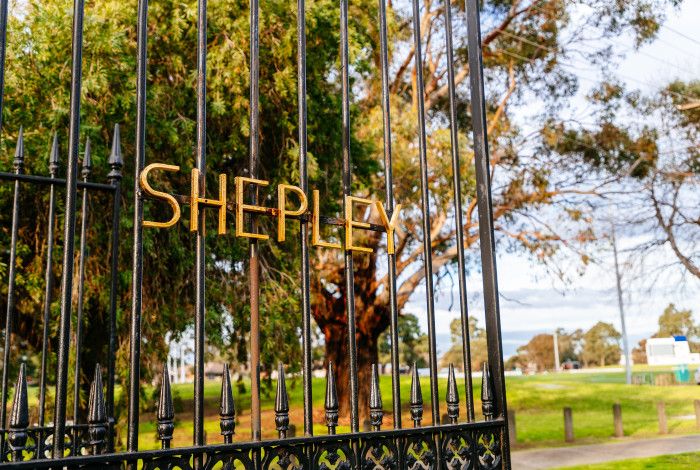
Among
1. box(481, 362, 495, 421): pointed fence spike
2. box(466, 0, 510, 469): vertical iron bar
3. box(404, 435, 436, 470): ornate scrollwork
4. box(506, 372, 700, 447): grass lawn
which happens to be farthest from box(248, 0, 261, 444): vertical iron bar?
box(506, 372, 700, 447): grass lawn

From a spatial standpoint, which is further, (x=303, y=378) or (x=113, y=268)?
(x=113, y=268)

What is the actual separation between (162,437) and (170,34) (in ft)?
25.5

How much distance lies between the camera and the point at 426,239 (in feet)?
9.44

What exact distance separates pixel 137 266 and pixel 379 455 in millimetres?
1123

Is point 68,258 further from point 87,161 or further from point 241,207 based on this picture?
point 87,161

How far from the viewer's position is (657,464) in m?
9.03

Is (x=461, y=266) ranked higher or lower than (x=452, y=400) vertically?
higher

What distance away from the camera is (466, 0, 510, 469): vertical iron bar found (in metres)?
2.97

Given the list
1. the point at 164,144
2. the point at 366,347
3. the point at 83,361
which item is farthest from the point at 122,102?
the point at 366,347

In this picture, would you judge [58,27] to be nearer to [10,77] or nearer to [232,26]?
[10,77]

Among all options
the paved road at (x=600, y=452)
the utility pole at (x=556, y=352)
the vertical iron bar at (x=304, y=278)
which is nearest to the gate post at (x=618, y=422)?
the paved road at (x=600, y=452)

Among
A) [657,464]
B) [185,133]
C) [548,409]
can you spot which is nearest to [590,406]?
[548,409]

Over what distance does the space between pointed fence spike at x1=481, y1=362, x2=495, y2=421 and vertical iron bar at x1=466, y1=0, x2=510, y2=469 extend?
0.05m

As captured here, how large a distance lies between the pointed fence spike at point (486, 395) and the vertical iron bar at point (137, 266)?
4.79 ft
